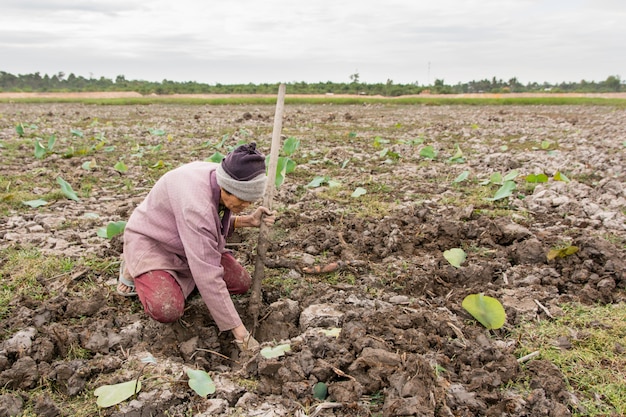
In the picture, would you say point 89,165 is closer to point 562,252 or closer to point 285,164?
point 285,164

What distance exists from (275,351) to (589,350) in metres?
1.46

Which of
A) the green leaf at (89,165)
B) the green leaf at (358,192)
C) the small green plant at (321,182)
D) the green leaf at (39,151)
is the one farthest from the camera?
the green leaf at (39,151)

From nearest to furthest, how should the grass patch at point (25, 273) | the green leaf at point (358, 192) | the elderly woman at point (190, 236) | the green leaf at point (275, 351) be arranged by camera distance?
1. the green leaf at point (275, 351)
2. the elderly woman at point (190, 236)
3. the grass patch at point (25, 273)
4. the green leaf at point (358, 192)

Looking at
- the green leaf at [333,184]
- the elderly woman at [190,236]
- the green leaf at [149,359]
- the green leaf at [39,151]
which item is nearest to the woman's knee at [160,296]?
the elderly woman at [190,236]

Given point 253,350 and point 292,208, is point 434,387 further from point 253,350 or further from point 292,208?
point 292,208

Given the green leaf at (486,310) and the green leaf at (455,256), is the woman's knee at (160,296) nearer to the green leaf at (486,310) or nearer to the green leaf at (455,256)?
the green leaf at (486,310)

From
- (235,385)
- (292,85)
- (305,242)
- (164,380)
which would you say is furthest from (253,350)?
(292,85)

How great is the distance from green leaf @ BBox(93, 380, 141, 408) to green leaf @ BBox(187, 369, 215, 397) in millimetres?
211

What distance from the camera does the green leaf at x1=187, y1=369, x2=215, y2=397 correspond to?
1977 millimetres

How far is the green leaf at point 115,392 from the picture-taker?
193cm

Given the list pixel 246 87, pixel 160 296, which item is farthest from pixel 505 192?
pixel 246 87

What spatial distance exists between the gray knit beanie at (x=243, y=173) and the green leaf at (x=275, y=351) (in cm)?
75

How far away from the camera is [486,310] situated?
8.14 ft

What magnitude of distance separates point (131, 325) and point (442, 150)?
5.95 meters
